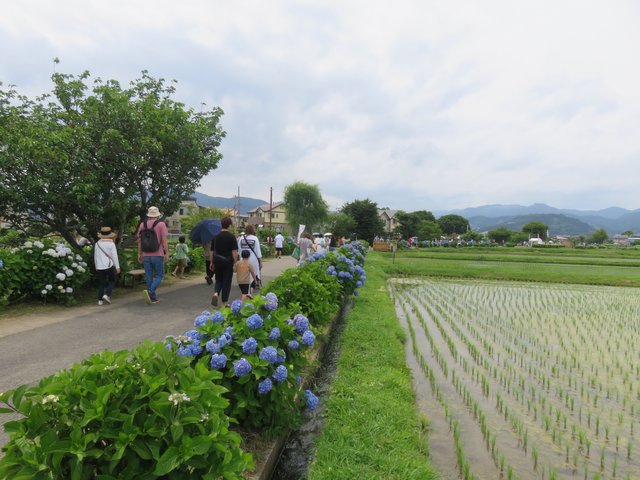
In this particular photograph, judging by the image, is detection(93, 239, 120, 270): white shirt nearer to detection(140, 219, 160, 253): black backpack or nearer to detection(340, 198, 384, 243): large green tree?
detection(140, 219, 160, 253): black backpack

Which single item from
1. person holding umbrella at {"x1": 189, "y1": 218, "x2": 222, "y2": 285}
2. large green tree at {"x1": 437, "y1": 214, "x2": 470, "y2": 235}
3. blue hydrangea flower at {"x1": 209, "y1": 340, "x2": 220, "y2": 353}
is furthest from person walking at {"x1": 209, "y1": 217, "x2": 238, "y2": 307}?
large green tree at {"x1": 437, "y1": 214, "x2": 470, "y2": 235}

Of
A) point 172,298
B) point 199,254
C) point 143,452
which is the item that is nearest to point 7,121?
point 172,298

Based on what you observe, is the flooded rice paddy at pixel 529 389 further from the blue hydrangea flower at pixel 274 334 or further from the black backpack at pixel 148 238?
the black backpack at pixel 148 238

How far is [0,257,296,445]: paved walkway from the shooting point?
4077 millimetres

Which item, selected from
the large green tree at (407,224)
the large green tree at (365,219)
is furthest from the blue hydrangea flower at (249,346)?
the large green tree at (407,224)

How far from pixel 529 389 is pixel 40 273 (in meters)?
7.88

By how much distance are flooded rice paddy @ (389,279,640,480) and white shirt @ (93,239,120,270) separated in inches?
221

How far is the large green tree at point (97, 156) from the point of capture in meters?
7.01

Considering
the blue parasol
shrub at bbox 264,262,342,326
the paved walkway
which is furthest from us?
the blue parasol

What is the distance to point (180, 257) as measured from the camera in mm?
11766

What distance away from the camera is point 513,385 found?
4754mm

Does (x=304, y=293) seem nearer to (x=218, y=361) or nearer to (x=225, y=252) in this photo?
(x=225, y=252)

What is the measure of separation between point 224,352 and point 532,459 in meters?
2.71

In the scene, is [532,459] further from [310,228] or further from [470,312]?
[310,228]
